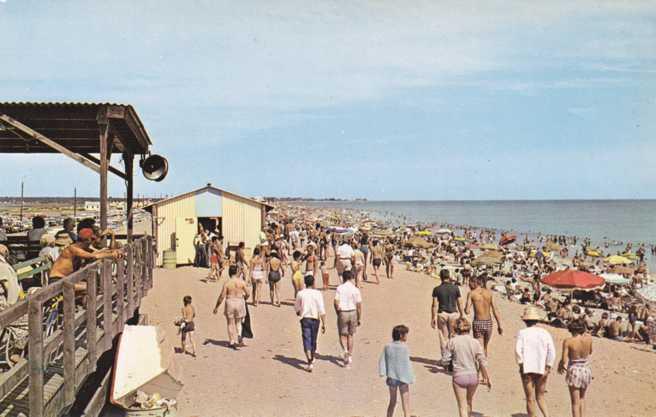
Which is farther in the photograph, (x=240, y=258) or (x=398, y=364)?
(x=240, y=258)

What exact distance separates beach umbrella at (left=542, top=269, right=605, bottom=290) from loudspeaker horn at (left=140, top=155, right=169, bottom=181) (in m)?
12.7

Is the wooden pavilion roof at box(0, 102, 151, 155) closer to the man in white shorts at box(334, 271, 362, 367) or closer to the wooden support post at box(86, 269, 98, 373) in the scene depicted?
the wooden support post at box(86, 269, 98, 373)

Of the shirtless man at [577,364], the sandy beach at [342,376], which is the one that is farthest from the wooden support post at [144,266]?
the shirtless man at [577,364]

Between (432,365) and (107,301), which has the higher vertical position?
(107,301)

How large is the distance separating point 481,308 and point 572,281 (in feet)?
36.3

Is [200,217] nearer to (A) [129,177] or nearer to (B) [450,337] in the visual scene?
(A) [129,177]

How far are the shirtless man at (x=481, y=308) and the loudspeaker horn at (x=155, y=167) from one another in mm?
6016

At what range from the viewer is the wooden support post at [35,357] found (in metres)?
4.45

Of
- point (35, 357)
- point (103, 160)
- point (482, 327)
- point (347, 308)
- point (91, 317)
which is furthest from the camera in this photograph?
point (347, 308)

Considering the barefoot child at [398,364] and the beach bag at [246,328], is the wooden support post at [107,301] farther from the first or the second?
the beach bag at [246,328]

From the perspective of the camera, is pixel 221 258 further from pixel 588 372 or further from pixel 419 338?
pixel 588 372

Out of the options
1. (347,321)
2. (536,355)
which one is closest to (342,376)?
(347,321)

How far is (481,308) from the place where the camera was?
984 cm

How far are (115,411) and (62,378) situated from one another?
9.40ft
